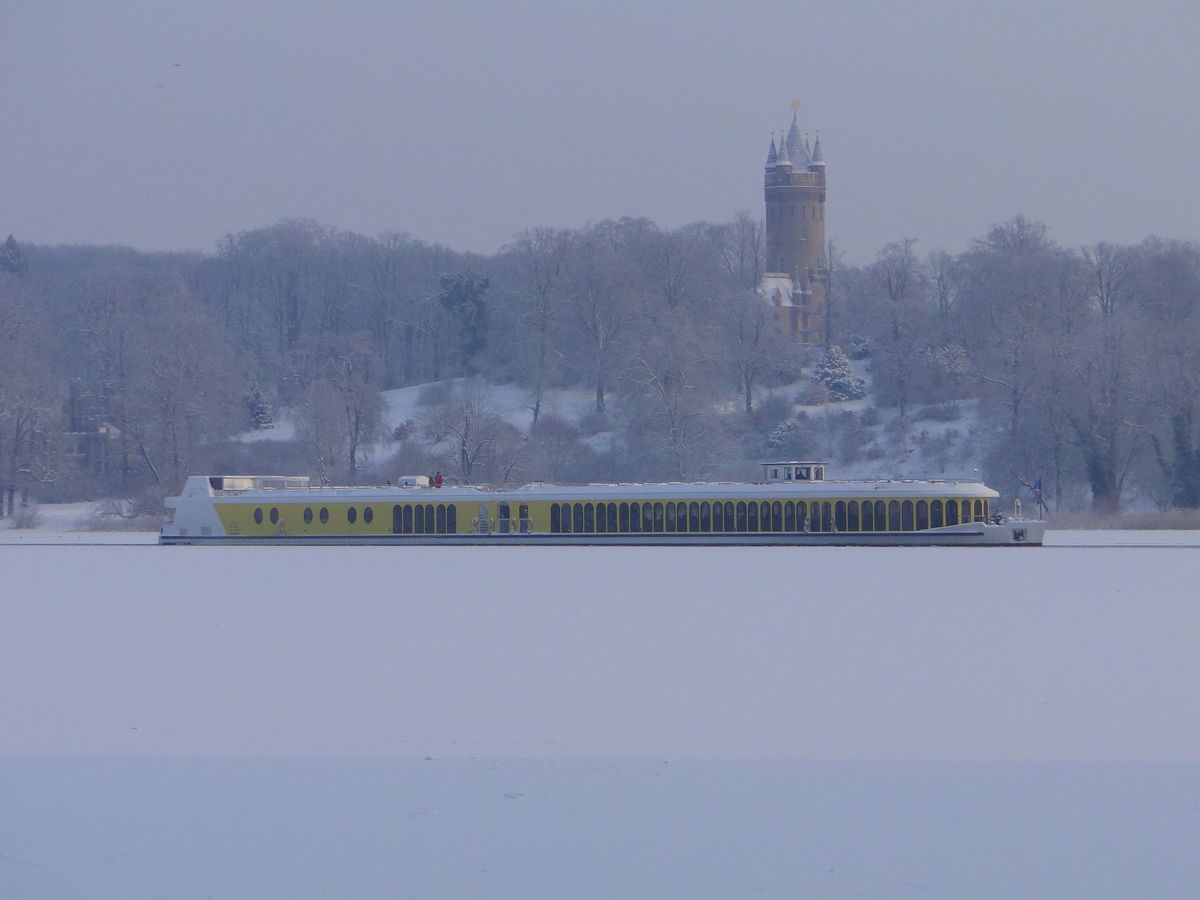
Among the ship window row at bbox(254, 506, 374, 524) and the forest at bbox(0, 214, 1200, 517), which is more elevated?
the forest at bbox(0, 214, 1200, 517)

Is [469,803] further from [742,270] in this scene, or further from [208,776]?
[742,270]

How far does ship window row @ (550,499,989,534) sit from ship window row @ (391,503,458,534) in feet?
12.7

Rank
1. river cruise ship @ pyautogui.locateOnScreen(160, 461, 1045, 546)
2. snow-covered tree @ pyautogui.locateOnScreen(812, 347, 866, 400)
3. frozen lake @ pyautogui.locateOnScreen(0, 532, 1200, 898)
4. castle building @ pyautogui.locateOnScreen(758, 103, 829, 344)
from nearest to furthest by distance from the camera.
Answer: frozen lake @ pyautogui.locateOnScreen(0, 532, 1200, 898)
river cruise ship @ pyautogui.locateOnScreen(160, 461, 1045, 546)
snow-covered tree @ pyautogui.locateOnScreen(812, 347, 866, 400)
castle building @ pyautogui.locateOnScreen(758, 103, 829, 344)

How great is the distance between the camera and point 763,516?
53.7m

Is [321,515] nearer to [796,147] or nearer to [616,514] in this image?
[616,514]

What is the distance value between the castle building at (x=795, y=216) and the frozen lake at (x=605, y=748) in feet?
339

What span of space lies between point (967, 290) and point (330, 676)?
8313cm

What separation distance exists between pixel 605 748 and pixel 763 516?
37.2m

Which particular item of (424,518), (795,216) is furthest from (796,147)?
(424,518)

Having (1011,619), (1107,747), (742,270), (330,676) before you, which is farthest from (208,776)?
(742,270)

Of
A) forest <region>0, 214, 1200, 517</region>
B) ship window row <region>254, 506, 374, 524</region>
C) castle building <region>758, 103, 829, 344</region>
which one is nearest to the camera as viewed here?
ship window row <region>254, 506, 374, 524</region>

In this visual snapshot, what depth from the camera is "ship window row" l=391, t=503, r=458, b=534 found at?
58.5 meters

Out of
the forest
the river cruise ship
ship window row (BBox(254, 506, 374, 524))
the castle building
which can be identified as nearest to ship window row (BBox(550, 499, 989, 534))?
the river cruise ship

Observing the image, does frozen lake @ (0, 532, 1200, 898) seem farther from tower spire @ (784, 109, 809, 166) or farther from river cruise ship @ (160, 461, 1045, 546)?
tower spire @ (784, 109, 809, 166)
